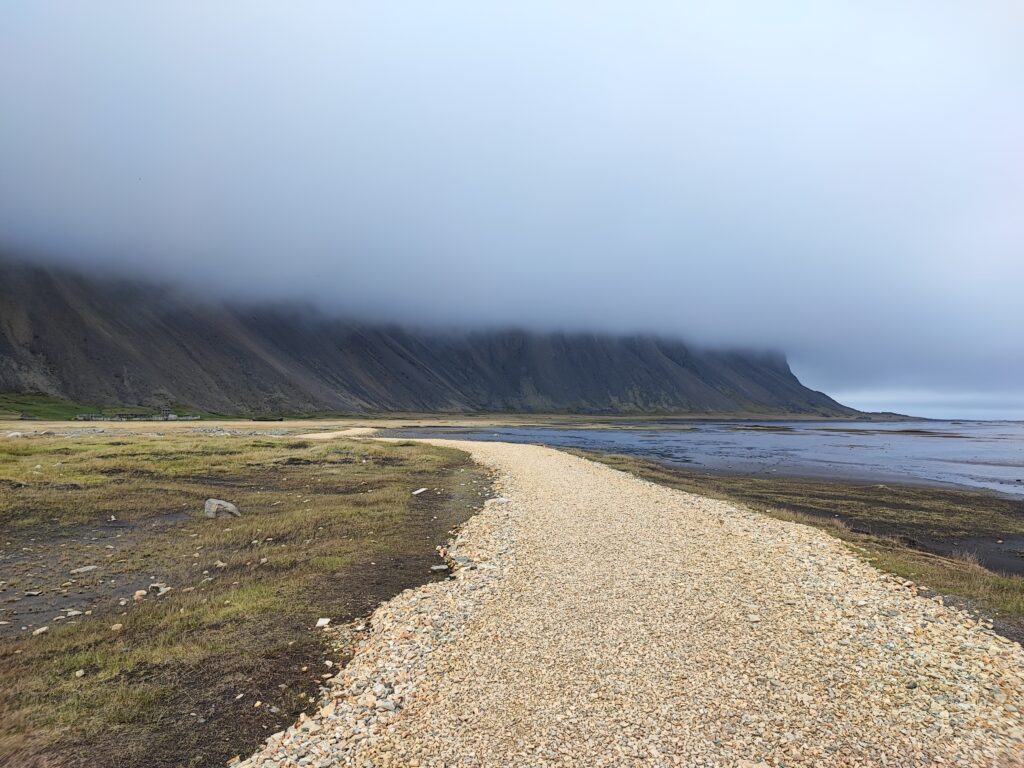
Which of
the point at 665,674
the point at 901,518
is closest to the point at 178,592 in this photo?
the point at 665,674

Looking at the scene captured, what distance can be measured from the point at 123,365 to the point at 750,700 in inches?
6503

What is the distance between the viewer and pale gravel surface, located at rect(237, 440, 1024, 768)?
7.33m

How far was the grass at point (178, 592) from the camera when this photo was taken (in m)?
7.70

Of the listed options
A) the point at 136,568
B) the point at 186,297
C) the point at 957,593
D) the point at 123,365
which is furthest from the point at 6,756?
the point at 186,297

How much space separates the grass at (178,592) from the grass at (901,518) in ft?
46.2

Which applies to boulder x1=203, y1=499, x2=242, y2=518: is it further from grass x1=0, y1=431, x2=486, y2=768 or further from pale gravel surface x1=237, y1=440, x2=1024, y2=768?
pale gravel surface x1=237, y1=440, x2=1024, y2=768

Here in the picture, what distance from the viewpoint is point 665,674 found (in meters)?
9.03

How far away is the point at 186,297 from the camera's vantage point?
649 feet

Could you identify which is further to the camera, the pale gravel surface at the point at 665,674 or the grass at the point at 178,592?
the grass at the point at 178,592

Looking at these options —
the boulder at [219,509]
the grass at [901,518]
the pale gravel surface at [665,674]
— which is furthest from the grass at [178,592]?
the grass at [901,518]

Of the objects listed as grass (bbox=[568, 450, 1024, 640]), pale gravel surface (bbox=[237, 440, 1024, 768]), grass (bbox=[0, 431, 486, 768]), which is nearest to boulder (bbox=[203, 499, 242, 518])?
grass (bbox=[0, 431, 486, 768])

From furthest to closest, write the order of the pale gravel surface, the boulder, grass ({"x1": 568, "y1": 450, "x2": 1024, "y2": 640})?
the boulder, grass ({"x1": 568, "y1": 450, "x2": 1024, "y2": 640}), the pale gravel surface

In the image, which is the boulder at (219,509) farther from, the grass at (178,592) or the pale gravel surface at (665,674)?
the pale gravel surface at (665,674)

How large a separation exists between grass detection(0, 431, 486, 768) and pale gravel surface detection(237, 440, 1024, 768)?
1366 millimetres
